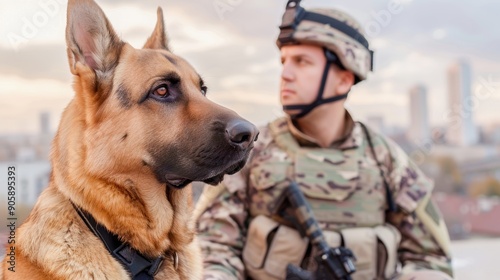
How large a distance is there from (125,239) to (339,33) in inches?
60.5

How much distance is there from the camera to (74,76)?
196 cm

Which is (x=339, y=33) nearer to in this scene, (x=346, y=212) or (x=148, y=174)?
(x=346, y=212)

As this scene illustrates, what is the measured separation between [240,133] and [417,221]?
1486mm

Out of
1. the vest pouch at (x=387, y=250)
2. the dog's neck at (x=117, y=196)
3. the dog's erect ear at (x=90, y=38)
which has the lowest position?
the vest pouch at (x=387, y=250)

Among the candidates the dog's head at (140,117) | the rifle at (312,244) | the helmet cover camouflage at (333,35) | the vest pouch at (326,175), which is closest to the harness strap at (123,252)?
the dog's head at (140,117)

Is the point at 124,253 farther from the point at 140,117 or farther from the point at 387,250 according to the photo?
the point at 387,250

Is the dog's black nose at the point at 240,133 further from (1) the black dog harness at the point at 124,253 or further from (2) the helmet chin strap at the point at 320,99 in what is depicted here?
(2) the helmet chin strap at the point at 320,99

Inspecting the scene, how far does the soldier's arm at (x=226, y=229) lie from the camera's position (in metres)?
2.73

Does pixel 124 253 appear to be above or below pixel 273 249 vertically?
above

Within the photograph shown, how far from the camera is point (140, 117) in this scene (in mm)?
1901

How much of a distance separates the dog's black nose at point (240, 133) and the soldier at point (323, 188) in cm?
99

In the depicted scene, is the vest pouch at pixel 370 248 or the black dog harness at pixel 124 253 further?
the vest pouch at pixel 370 248

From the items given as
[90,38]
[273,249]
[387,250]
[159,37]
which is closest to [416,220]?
[387,250]

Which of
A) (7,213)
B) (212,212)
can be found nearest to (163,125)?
(7,213)
